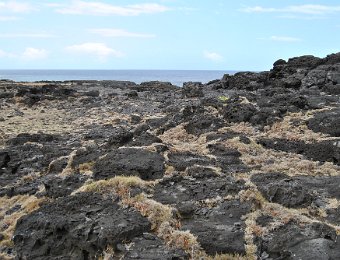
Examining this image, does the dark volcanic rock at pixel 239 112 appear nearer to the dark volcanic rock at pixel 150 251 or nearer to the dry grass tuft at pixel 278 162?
the dry grass tuft at pixel 278 162

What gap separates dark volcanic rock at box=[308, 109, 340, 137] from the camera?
25.2m

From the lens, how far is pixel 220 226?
1452cm

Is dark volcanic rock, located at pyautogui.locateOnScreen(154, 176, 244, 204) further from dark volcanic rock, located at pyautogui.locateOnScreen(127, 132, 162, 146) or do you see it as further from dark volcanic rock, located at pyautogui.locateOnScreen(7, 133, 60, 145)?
dark volcanic rock, located at pyautogui.locateOnScreen(7, 133, 60, 145)

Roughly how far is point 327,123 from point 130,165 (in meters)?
13.5

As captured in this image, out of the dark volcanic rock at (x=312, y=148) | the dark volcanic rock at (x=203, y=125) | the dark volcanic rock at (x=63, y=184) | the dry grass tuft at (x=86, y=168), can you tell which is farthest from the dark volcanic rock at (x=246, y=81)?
the dark volcanic rock at (x=63, y=184)

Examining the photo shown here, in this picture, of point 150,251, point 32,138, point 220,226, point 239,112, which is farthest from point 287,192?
point 32,138

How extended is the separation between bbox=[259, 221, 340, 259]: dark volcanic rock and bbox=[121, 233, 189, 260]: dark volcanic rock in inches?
102

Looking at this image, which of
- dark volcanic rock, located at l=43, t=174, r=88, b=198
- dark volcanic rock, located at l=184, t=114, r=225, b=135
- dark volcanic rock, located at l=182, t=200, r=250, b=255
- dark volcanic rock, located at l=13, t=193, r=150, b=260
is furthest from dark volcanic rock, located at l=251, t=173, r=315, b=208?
dark volcanic rock, located at l=184, t=114, r=225, b=135

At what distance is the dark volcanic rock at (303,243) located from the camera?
12.2 meters

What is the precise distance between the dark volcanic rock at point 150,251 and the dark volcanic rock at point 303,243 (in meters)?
2.60

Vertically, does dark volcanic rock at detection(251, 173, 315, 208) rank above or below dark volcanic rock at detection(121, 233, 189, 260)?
above

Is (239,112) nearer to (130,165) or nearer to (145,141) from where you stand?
(145,141)

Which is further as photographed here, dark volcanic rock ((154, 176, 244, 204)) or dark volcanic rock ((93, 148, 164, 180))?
dark volcanic rock ((93, 148, 164, 180))

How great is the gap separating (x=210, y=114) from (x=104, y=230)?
64.5ft
